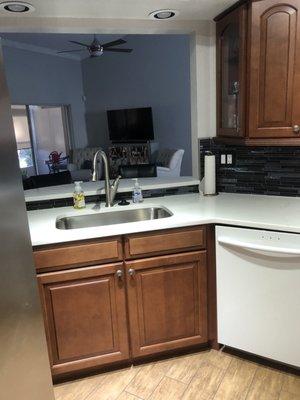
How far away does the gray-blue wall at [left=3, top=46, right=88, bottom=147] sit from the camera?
6473 millimetres

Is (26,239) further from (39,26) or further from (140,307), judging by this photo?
(39,26)

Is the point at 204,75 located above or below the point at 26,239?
above

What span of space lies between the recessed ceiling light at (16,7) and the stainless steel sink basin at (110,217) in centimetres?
122

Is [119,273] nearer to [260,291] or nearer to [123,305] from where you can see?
[123,305]

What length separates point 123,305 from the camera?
1856 millimetres

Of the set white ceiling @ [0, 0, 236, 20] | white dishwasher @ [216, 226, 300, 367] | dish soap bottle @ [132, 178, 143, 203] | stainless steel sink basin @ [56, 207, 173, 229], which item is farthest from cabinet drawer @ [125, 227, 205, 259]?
white ceiling @ [0, 0, 236, 20]

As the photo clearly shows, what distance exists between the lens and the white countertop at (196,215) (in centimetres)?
173

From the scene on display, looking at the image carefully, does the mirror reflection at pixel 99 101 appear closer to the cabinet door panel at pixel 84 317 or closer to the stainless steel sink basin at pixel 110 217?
the stainless steel sink basin at pixel 110 217

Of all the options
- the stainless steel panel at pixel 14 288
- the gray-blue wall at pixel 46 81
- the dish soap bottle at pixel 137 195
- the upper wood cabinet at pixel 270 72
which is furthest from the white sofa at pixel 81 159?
the stainless steel panel at pixel 14 288

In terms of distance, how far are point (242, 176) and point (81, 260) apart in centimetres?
133

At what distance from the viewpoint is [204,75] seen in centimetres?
238

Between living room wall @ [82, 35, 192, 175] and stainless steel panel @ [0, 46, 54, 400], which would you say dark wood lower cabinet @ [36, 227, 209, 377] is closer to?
stainless steel panel @ [0, 46, 54, 400]

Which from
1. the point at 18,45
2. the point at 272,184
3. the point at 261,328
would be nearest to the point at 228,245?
the point at 261,328

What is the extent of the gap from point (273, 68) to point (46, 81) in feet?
21.0
